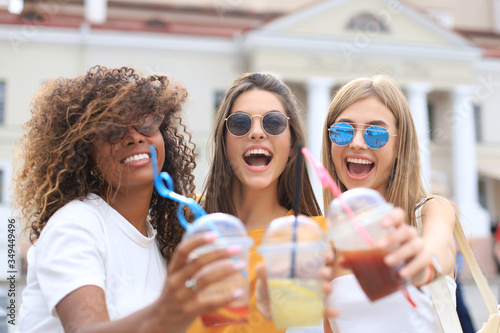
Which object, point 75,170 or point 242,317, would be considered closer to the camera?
point 242,317

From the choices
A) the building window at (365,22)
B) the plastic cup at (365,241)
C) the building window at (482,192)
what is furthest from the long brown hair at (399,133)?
the building window at (482,192)

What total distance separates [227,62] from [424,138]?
807 centimetres

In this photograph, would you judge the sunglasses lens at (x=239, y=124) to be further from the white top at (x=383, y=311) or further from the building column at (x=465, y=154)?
the building column at (x=465, y=154)

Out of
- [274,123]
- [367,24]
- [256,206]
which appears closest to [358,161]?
[274,123]

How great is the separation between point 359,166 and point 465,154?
20894 mm

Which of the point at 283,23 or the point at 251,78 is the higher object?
the point at 283,23

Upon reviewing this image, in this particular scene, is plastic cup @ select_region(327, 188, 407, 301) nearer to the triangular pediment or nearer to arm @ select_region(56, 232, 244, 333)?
arm @ select_region(56, 232, 244, 333)

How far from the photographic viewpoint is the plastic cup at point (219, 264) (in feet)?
4.26

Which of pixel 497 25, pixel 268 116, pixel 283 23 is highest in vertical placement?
pixel 497 25

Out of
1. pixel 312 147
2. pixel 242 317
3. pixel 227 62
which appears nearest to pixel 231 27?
pixel 227 62

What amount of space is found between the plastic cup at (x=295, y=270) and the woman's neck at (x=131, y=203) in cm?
81

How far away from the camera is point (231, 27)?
22.3 meters

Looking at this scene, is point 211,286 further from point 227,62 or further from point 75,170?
point 227,62

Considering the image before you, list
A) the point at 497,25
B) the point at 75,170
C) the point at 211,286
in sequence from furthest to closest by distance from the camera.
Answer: the point at 497,25
the point at 75,170
the point at 211,286
